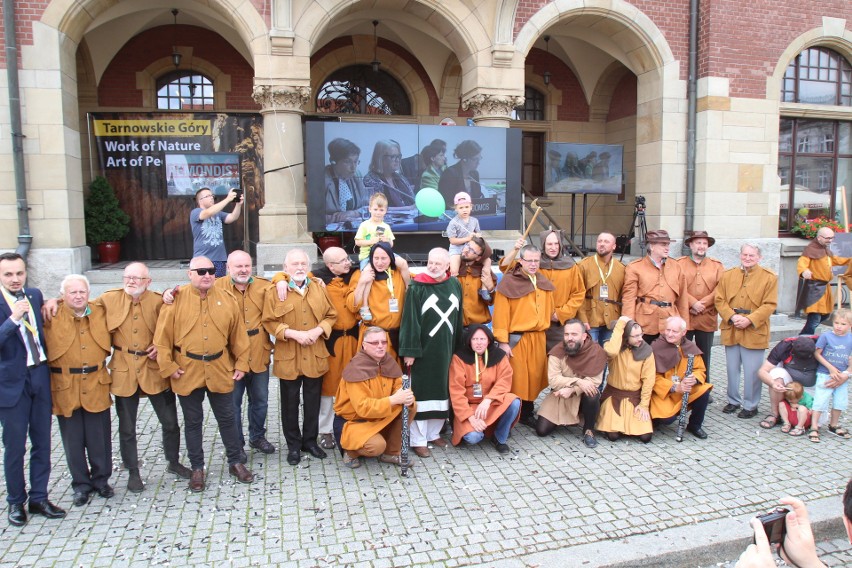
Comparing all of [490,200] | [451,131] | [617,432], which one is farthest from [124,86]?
[617,432]

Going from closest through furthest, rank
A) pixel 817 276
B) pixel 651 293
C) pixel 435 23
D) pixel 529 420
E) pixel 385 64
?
pixel 529 420, pixel 651 293, pixel 817 276, pixel 435 23, pixel 385 64

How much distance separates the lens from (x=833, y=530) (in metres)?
4.21

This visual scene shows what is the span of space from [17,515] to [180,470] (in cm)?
108

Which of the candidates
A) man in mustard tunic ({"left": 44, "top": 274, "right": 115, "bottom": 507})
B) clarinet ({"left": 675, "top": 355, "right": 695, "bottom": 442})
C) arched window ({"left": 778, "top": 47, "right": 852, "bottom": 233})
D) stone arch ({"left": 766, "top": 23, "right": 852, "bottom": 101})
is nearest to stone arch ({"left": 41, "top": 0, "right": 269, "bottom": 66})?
man in mustard tunic ({"left": 44, "top": 274, "right": 115, "bottom": 507})

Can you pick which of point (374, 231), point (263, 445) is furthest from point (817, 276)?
point (263, 445)

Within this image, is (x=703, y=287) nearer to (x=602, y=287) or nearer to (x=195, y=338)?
(x=602, y=287)

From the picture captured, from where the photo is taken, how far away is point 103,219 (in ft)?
38.5

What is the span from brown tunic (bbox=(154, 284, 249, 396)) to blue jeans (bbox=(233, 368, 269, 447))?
16.2 inches

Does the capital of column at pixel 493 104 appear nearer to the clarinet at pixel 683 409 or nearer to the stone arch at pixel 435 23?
the stone arch at pixel 435 23

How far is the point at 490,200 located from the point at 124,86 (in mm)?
8583

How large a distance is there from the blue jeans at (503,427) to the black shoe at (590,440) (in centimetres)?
74

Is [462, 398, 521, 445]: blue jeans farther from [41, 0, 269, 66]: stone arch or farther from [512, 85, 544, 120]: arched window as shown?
[512, 85, 544, 120]: arched window

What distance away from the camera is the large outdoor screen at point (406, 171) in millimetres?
10258

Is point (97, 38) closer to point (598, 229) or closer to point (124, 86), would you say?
point (124, 86)
